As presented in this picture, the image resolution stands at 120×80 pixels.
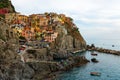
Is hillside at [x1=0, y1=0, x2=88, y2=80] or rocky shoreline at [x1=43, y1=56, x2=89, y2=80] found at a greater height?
hillside at [x1=0, y1=0, x2=88, y2=80]

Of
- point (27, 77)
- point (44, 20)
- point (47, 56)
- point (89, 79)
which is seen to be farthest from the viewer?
point (44, 20)

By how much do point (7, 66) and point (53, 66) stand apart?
27.0m

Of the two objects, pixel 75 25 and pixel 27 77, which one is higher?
pixel 75 25

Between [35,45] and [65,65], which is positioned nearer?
[65,65]

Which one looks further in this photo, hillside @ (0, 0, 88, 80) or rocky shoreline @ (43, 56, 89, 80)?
rocky shoreline @ (43, 56, 89, 80)

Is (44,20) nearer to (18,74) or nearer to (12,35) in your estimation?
(12,35)

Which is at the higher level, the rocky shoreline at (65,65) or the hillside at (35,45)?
the hillside at (35,45)

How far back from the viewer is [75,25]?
184 metres

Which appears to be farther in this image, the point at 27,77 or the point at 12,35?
the point at 12,35

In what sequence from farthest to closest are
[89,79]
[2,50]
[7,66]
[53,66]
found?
1. [53,66]
2. [89,79]
3. [2,50]
4. [7,66]

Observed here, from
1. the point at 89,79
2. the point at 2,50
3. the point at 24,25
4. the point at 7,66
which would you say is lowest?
the point at 89,79

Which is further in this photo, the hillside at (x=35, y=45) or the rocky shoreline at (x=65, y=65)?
the rocky shoreline at (x=65, y=65)

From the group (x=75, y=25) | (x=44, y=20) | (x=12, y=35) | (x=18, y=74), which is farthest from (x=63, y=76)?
(x=75, y=25)

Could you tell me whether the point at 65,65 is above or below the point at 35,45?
below
